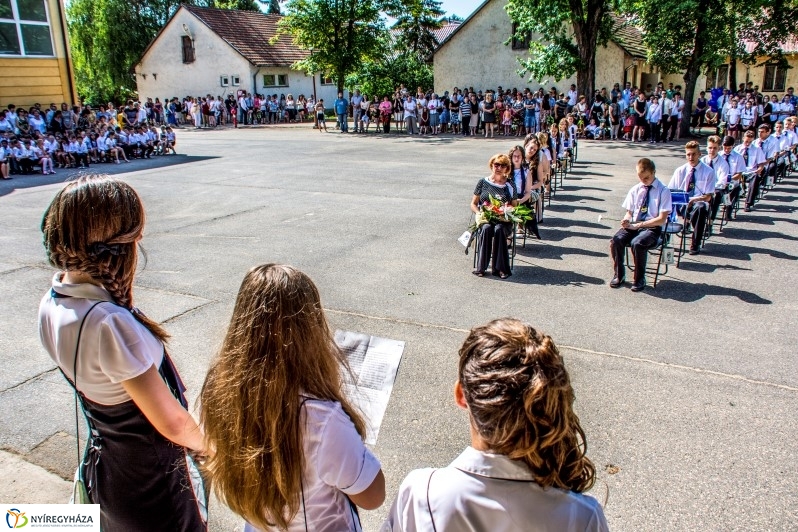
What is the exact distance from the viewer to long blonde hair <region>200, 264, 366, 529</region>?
193 cm

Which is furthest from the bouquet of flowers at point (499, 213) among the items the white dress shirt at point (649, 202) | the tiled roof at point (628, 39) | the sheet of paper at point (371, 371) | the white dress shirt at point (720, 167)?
the tiled roof at point (628, 39)

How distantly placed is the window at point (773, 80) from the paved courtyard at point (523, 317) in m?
27.8

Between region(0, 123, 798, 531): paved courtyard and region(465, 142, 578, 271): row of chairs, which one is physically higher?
region(465, 142, 578, 271): row of chairs

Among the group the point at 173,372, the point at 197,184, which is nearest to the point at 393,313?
the point at 173,372

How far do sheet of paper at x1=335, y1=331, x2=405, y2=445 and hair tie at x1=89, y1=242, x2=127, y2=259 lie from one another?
0.90 m

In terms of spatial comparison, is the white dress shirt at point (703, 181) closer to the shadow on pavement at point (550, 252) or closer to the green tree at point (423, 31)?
the shadow on pavement at point (550, 252)

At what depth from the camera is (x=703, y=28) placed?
2298 centimetres

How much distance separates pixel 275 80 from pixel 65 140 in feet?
82.7

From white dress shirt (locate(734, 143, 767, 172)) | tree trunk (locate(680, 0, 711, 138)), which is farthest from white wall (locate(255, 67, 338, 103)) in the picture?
white dress shirt (locate(734, 143, 767, 172))

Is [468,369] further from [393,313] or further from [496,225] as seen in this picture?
[496,225]

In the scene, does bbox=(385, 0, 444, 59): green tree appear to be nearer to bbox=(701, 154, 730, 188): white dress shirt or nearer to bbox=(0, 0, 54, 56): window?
bbox=(0, 0, 54, 56): window

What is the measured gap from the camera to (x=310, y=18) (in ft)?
99.3

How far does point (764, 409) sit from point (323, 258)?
6.10 meters

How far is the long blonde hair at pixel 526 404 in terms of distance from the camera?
172cm
